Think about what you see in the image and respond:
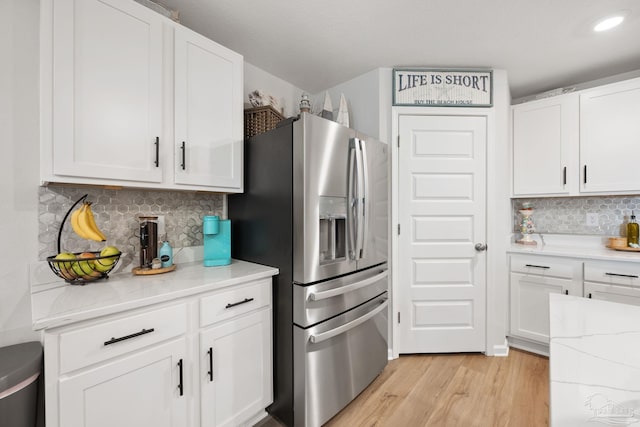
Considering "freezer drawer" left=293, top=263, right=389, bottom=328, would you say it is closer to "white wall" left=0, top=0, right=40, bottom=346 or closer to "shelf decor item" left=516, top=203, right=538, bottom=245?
"white wall" left=0, top=0, right=40, bottom=346

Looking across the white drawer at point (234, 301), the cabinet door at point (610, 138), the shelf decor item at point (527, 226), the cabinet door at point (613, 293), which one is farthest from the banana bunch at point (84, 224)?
the cabinet door at point (610, 138)

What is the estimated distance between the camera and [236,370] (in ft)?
4.77

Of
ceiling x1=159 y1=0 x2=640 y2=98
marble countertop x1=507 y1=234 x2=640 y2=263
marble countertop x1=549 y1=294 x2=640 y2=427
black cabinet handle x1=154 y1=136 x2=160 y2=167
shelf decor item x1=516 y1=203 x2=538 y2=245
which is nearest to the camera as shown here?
marble countertop x1=549 y1=294 x2=640 y2=427

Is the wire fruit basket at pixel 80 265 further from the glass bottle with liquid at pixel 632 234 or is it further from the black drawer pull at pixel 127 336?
the glass bottle with liquid at pixel 632 234

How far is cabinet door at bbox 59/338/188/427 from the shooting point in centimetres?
97

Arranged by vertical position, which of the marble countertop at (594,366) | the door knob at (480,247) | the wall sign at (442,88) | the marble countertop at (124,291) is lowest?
the marble countertop at (594,366)

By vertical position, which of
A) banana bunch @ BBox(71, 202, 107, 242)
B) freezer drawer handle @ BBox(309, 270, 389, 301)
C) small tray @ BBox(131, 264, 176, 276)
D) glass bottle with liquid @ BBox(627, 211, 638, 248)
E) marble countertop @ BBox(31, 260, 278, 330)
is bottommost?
freezer drawer handle @ BBox(309, 270, 389, 301)

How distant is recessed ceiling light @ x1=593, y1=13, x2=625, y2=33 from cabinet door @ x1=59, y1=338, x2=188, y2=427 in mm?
3144

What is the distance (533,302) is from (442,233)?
3.38 ft

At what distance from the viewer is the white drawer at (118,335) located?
958mm

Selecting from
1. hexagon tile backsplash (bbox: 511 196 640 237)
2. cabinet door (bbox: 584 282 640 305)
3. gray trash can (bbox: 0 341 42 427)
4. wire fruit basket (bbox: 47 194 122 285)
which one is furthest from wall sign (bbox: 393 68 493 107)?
gray trash can (bbox: 0 341 42 427)

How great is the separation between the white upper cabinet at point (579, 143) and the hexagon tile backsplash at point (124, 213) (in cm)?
295

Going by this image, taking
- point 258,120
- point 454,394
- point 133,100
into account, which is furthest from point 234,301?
point 454,394

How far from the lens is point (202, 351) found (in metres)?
Result: 1.32
